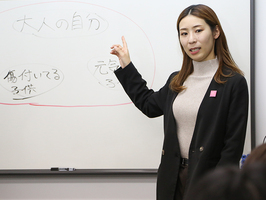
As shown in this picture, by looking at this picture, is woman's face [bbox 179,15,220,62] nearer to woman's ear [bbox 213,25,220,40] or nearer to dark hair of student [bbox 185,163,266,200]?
woman's ear [bbox 213,25,220,40]

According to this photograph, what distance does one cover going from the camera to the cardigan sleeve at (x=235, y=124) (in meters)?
1.00

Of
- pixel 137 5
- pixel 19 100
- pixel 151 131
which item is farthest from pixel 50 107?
pixel 137 5

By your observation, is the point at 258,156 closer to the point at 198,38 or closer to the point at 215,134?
the point at 215,134

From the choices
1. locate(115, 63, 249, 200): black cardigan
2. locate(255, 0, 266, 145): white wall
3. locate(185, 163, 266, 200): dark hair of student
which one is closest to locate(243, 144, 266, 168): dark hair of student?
locate(185, 163, 266, 200): dark hair of student

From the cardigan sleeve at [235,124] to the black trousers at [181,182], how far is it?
148 millimetres

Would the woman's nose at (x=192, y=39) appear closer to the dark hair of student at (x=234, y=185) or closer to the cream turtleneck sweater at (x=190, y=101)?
the cream turtleneck sweater at (x=190, y=101)

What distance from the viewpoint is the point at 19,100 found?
1.65 metres

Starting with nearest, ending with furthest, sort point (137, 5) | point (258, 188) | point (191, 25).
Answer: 1. point (258, 188)
2. point (191, 25)
3. point (137, 5)

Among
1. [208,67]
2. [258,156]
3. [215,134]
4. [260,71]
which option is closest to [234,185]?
[258,156]

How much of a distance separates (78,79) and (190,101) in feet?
2.49

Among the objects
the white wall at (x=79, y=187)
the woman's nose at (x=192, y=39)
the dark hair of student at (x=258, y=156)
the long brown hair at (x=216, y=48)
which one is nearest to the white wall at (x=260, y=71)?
the long brown hair at (x=216, y=48)

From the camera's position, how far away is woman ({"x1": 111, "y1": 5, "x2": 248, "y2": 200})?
40.3 inches

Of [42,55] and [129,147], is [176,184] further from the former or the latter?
[42,55]

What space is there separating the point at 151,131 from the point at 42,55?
0.77 m
